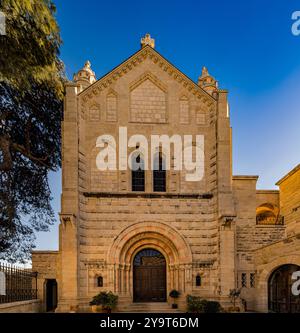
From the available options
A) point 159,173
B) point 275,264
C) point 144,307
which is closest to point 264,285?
point 275,264

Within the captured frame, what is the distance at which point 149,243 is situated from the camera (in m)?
21.2

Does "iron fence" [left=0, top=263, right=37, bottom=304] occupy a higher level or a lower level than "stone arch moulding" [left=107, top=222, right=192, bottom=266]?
lower

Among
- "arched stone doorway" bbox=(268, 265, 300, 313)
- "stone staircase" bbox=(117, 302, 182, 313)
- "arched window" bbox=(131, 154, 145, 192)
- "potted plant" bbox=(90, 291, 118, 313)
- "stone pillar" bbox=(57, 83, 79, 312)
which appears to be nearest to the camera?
"arched stone doorway" bbox=(268, 265, 300, 313)

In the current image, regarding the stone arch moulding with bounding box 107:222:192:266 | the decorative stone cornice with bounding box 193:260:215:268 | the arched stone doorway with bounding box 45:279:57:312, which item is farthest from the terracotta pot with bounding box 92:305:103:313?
the decorative stone cornice with bounding box 193:260:215:268

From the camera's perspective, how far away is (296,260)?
677 inches

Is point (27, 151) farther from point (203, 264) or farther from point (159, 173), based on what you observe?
point (203, 264)

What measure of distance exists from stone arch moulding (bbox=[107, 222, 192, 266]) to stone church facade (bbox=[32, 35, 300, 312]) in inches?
2.3

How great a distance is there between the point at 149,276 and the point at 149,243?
80.3 inches

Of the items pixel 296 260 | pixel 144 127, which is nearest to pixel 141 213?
pixel 144 127

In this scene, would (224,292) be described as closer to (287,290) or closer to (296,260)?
(287,290)

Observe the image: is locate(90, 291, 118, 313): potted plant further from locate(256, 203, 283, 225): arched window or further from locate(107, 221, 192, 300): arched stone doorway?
locate(256, 203, 283, 225): arched window

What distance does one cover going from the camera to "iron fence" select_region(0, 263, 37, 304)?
51.2ft

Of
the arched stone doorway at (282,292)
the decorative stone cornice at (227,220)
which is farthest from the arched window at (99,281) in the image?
the arched stone doorway at (282,292)

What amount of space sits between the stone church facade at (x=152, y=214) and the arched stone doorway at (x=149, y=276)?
6 centimetres
